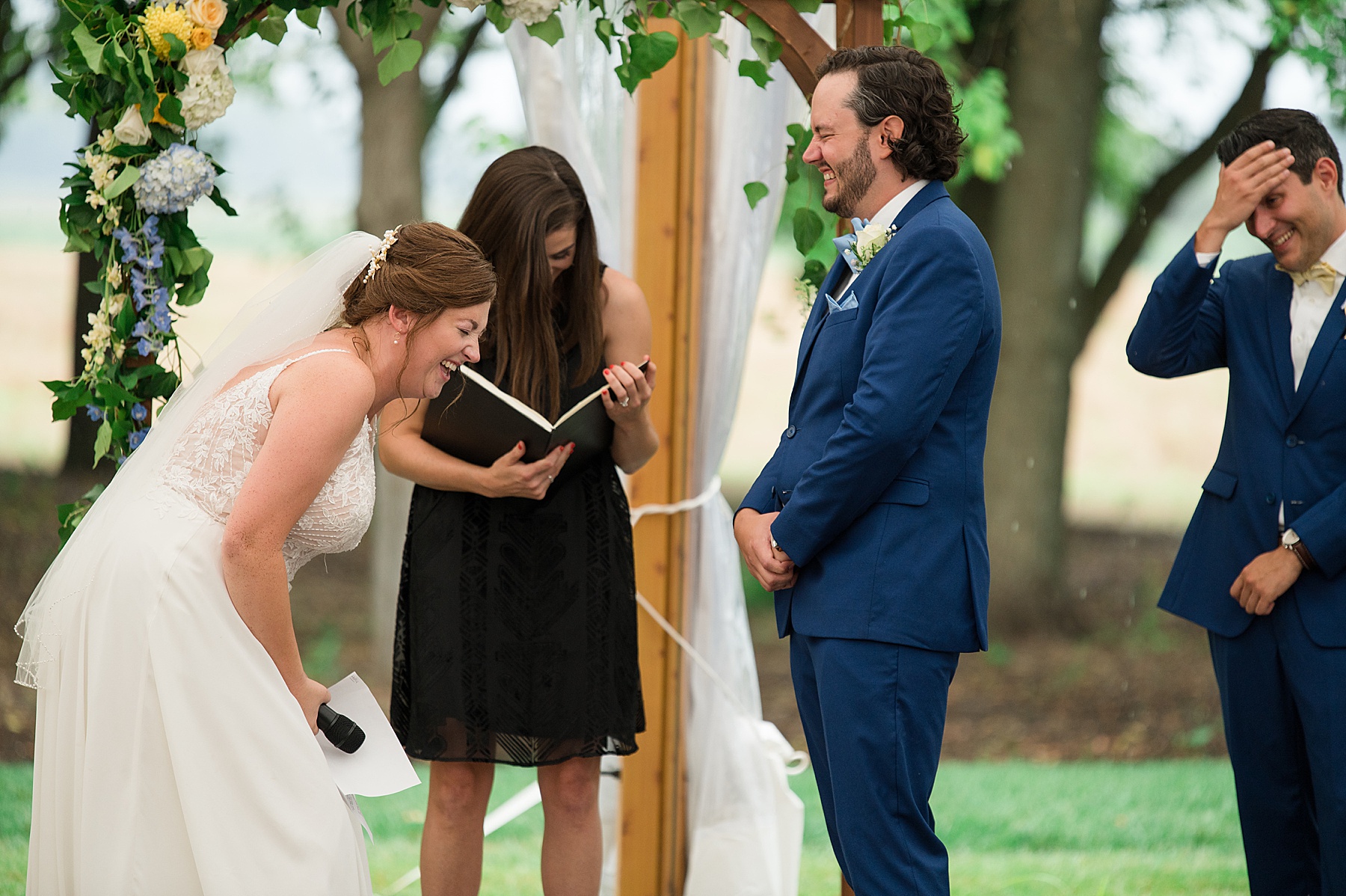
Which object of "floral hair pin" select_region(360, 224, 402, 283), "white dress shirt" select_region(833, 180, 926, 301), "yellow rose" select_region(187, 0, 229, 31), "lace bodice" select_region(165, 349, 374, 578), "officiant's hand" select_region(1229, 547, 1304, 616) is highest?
"yellow rose" select_region(187, 0, 229, 31)

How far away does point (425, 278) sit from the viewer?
218cm

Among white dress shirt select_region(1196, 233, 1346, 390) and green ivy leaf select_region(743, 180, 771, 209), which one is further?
green ivy leaf select_region(743, 180, 771, 209)

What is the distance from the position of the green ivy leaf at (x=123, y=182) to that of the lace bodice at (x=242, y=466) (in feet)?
2.05

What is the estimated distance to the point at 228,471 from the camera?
85.0 inches

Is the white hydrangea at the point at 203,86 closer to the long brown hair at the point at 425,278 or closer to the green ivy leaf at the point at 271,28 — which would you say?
the green ivy leaf at the point at 271,28

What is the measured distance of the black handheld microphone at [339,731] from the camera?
7.29 feet

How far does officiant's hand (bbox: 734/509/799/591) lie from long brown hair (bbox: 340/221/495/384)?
683 mm

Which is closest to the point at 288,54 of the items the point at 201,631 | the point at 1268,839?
the point at 201,631

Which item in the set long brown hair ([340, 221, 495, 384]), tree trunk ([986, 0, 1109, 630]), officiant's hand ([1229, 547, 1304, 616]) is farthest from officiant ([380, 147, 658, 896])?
tree trunk ([986, 0, 1109, 630])

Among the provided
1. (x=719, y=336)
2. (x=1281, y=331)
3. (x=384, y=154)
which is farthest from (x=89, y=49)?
(x=384, y=154)

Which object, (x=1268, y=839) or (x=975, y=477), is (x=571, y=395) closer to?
(x=975, y=477)

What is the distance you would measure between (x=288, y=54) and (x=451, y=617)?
6.65 m

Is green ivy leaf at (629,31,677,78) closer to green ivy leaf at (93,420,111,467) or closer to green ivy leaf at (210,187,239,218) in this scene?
green ivy leaf at (210,187,239,218)

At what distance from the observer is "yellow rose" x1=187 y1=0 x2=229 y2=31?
8.27 feet
